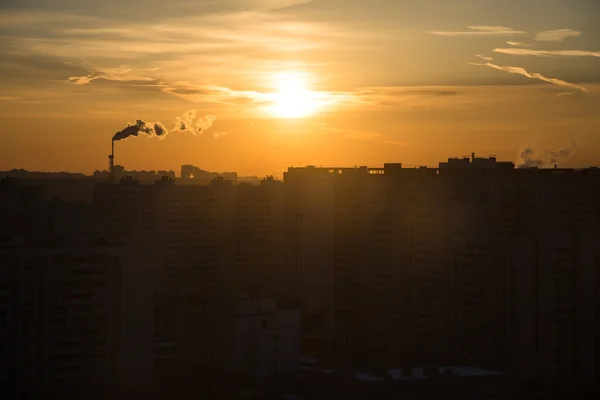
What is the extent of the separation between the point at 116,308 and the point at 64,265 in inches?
33.5

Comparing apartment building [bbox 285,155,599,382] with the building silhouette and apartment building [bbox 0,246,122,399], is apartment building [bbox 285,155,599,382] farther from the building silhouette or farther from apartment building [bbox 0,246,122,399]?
apartment building [bbox 0,246,122,399]

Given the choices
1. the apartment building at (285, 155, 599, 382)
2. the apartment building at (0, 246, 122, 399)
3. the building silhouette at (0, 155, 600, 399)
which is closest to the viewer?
the apartment building at (0, 246, 122, 399)

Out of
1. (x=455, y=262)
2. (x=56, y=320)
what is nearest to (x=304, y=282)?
(x=455, y=262)

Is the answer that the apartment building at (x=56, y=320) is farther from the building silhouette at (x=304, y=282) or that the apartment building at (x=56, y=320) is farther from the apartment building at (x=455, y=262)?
the apartment building at (x=455, y=262)

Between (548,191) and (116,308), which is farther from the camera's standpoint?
(548,191)

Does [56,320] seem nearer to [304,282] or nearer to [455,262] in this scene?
[455,262]

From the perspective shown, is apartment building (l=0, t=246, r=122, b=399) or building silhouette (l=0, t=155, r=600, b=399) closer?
apartment building (l=0, t=246, r=122, b=399)

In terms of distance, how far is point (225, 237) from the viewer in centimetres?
2667

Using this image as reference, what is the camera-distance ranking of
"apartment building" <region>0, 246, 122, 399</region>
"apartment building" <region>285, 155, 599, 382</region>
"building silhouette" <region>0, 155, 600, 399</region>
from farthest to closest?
"apartment building" <region>285, 155, 599, 382</region> < "building silhouette" <region>0, 155, 600, 399</region> < "apartment building" <region>0, 246, 122, 399</region>

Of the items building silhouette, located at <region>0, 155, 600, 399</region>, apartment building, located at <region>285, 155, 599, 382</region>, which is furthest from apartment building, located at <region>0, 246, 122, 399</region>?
apartment building, located at <region>285, 155, 599, 382</region>

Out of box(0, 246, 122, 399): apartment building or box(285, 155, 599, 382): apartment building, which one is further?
box(285, 155, 599, 382): apartment building

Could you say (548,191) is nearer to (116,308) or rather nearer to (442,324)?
(442,324)

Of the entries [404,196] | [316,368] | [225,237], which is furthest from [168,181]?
[316,368]

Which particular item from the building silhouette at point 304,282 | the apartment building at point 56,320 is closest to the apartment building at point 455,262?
the building silhouette at point 304,282
